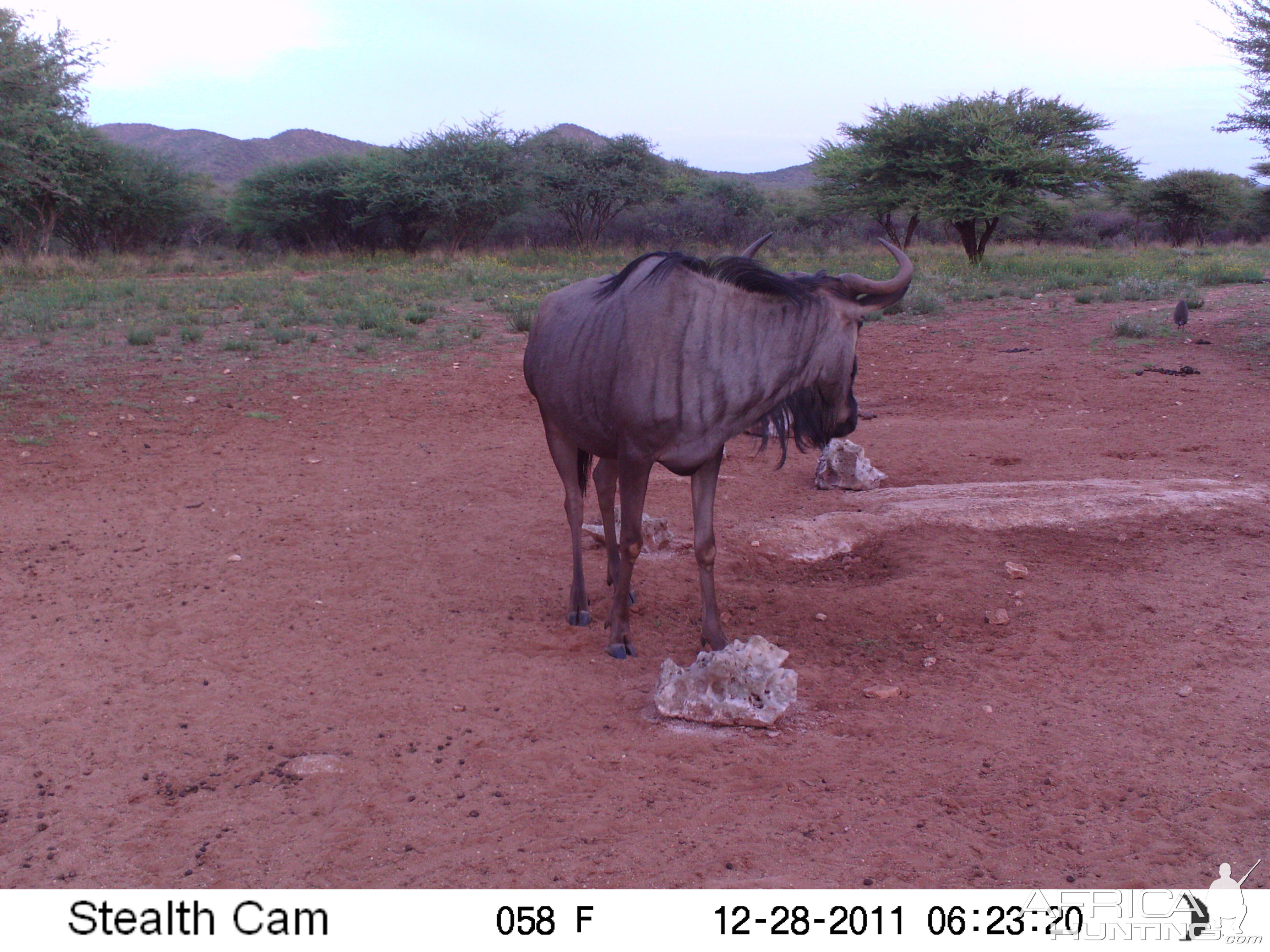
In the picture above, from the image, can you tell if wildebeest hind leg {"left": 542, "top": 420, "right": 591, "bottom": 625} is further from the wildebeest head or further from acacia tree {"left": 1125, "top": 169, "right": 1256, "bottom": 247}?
acacia tree {"left": 1125, "top": 169, "right": 1256, "bottom": 247}

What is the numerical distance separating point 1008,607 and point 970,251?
1976cm

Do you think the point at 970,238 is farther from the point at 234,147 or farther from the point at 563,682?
the point at 234,147

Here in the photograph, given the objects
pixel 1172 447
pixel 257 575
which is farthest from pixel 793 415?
pixel 1172 447

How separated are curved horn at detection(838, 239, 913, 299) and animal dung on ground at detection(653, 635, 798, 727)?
62.6 inches

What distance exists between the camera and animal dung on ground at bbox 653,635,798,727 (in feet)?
11.4

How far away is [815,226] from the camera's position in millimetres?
32750

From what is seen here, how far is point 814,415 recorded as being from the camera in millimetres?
3975

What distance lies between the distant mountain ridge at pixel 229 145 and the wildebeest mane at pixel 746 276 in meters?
70.4

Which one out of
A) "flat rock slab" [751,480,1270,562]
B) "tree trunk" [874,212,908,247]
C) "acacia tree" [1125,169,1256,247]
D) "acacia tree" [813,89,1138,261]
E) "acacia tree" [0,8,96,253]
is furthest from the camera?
"acacia tree" [1125,169,1256,247]

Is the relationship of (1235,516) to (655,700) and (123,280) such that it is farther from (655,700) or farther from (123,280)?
(123,280)

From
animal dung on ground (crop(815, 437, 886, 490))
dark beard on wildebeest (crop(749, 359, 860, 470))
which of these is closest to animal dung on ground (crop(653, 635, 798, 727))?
dark beard on wildebeest (crop(749, 359, 860, 470))

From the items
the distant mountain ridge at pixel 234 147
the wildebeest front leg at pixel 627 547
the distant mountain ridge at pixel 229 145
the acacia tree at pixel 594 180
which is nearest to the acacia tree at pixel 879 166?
the acacia tree at pixel 594 180

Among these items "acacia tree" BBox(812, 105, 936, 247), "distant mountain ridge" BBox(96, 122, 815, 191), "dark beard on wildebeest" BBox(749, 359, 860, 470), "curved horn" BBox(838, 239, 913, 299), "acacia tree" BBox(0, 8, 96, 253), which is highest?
"distant mountain ridge" BBox(96, 122, 815, 191)

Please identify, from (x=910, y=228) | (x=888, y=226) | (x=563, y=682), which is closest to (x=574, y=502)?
(x=563, y=682)
